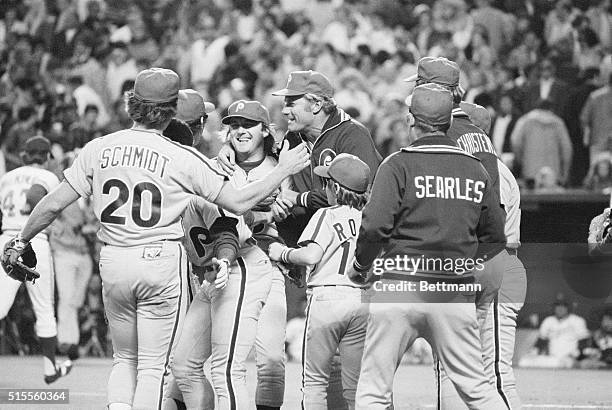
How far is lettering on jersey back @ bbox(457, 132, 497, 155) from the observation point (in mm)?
7348

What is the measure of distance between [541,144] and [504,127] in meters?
0.52

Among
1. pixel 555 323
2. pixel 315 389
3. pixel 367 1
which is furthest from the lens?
pixel 367 1

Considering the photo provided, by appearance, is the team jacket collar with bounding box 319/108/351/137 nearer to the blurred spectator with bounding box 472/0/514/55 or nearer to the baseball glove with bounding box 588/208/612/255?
the baseball glove with bounding box 588/208/612/255

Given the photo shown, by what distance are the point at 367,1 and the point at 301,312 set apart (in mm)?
7500

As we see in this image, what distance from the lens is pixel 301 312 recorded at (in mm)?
11367

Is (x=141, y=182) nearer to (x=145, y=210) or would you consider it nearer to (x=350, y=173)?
(x=145, y=210)

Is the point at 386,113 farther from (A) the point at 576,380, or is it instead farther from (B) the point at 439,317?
(B) the point at 439,317

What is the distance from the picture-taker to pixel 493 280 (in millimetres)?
7215

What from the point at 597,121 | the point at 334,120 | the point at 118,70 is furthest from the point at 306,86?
the point at 118,70

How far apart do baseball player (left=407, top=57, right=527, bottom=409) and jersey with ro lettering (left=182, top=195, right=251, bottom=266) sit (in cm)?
138

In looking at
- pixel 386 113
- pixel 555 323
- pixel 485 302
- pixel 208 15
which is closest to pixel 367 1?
pixel 208 15

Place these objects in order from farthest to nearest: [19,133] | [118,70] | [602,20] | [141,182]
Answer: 1. [118,70]
2. [602,20]
3. [19,133]
4. [141,182]

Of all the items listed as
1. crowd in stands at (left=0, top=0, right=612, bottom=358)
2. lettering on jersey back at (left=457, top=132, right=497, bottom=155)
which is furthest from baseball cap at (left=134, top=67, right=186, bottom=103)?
crowd in stands at (left=0, top=0, right=612, bottom=358)

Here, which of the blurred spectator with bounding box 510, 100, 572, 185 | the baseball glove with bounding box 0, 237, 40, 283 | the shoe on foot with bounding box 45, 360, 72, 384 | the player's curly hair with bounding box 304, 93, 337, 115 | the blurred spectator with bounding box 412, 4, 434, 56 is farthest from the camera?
the blurred spectator with bounding box 412, 4, 434, 56
